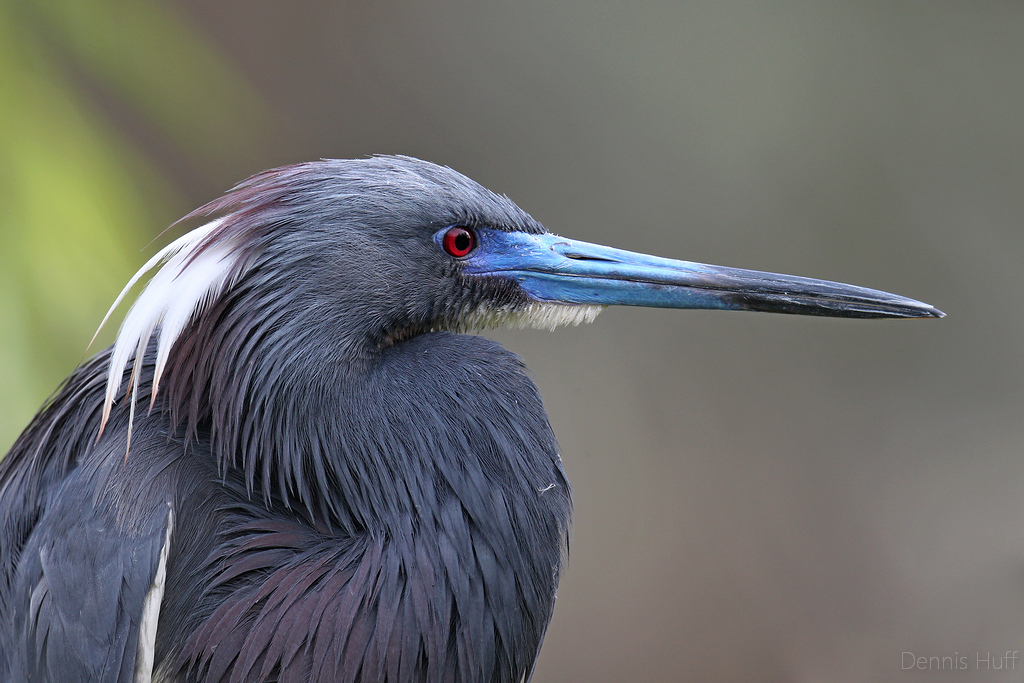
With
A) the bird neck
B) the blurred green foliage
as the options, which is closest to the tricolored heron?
the bird neck

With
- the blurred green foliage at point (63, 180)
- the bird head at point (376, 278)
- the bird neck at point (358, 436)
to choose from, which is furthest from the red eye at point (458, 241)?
the blurred green foliage at point (63, 180)

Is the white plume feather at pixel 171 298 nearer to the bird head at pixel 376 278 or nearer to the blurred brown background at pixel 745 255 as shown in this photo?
the bird head at pixel 376 278

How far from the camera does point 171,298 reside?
3.92ft

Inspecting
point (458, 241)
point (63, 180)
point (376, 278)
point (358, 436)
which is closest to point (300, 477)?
point (358, 436)

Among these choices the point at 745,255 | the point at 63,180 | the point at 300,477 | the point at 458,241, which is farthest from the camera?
the point at 745,255

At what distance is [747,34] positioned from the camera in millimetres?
3180

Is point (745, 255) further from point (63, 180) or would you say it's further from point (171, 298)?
point (171, 298)

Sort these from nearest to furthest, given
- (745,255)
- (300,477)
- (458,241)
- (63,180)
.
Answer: (300,477)
(458,241)
(63,180)
(745,255)

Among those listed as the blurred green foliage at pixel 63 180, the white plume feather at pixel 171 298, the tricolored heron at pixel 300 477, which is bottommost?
the tricolored heron at pixel 300 477

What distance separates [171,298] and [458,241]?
1.42ft

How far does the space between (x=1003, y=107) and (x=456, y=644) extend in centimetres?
304

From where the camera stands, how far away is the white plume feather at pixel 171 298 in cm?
116

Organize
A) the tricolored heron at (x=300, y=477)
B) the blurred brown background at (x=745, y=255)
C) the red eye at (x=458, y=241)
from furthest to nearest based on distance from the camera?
1. the blurred brown background at (x=745, y=255)
2. the red eye at (x=458, y=241)
3. the tricolored heron at (x=300, y=477)

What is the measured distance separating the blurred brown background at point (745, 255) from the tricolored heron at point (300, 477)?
1861 millimetres
